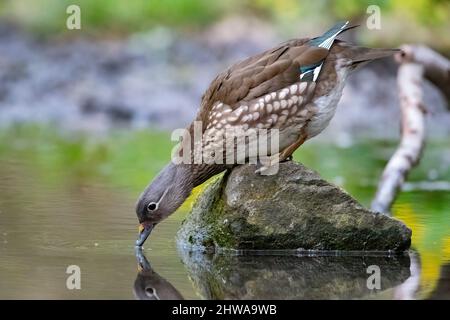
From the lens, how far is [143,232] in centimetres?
815

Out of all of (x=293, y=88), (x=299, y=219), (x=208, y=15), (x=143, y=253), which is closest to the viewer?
(x=143, y=253)

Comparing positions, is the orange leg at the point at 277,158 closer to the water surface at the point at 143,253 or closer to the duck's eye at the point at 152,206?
the water surface at the point at 143,253

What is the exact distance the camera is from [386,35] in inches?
739

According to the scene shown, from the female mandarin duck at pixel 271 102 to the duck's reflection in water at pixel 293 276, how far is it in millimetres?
542

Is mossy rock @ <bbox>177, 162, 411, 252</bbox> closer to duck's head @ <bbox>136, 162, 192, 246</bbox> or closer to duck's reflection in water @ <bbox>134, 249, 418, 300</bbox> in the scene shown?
duck's reflection in water @ <bbox>134, 249, 418, 300</bbox>

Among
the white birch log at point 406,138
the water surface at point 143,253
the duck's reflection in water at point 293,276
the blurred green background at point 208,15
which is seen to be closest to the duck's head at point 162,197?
the water surface at point 143,253

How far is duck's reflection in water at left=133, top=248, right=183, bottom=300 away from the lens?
21.5 ft

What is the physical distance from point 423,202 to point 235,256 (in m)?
3.14

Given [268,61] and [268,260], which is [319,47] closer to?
[268,61]

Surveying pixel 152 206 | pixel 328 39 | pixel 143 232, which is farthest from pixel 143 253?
pixel 328 39

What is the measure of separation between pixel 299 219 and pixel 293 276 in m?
0.88

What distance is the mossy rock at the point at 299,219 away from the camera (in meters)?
8.00

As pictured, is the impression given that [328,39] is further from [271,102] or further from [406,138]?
[406,138]

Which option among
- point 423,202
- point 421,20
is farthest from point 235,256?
point 421,20
